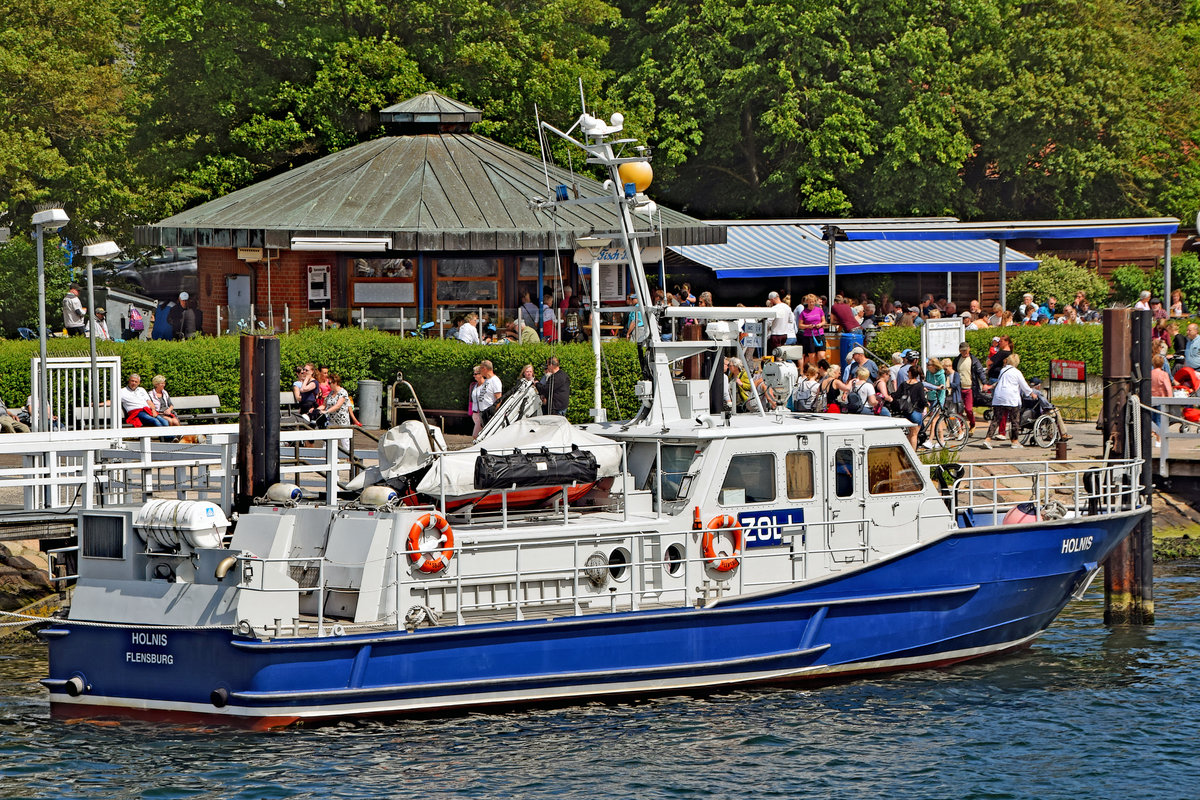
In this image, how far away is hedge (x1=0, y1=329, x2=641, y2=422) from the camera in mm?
29172

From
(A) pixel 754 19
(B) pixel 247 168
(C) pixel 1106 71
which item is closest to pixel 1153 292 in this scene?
(C) pixel 1106 71

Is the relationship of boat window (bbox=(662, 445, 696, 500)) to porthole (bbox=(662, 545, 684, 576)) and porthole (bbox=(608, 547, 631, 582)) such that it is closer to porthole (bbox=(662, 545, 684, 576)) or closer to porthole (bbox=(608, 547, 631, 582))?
porthole (bbox=(662, 545, 684, 576))

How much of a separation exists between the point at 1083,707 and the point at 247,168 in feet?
93.7

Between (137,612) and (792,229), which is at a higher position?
(792,229)

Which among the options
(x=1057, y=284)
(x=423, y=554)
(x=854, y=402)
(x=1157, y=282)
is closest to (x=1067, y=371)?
(x=854, y=402)

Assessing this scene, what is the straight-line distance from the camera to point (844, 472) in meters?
17.9

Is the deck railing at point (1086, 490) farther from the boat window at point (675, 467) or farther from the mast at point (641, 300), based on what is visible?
the mast at point (641, 300)

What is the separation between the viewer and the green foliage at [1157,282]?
47.1 meters

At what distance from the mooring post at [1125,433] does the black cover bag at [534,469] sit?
24.4ft

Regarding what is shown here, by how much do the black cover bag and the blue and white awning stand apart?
77.9 feet

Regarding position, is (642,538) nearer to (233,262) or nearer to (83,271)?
(233,262)

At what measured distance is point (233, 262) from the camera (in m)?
35.4

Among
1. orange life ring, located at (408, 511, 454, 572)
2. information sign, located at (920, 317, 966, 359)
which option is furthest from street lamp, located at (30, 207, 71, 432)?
information sign, located at (920, 317, 966, 359)

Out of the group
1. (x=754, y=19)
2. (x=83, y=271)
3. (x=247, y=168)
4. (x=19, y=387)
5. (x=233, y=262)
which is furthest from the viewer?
(x=754, y=19)
